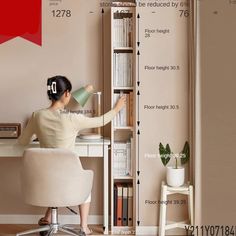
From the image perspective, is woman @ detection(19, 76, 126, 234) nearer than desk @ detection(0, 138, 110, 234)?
Yes

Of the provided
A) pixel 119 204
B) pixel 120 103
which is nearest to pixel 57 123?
pixel 120 103

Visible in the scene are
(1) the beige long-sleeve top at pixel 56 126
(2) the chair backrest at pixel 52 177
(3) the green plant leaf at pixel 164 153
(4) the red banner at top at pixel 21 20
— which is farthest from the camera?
(4) the red banner at top at pixel 21 20

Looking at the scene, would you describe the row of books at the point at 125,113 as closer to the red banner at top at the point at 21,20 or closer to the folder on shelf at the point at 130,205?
the folder on shelf at the point at 130,205

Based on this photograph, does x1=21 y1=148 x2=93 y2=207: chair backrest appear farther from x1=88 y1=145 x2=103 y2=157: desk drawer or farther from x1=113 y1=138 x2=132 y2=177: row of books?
x1=113 y1=138 x2=132 y2=177: row of books

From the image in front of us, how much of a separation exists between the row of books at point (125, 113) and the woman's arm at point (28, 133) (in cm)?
50

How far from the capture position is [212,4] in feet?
1.82

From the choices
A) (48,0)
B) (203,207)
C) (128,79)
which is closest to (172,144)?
(128,79)

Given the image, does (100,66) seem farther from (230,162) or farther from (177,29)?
(230,162)

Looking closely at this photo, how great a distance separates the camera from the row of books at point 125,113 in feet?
8.73

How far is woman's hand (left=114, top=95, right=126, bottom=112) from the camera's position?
8.57 ft

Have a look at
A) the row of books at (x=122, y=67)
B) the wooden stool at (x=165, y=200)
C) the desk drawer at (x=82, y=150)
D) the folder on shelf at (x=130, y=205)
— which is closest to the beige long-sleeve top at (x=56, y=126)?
the desk drawer at (x=82, y=150)

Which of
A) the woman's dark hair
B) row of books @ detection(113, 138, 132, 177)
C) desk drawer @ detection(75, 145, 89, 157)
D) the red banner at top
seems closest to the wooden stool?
row of books @ detection(113, 138, 132, 177)

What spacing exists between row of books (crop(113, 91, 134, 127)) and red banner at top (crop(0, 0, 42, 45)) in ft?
2.17

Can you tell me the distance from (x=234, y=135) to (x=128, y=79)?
2.15 m
